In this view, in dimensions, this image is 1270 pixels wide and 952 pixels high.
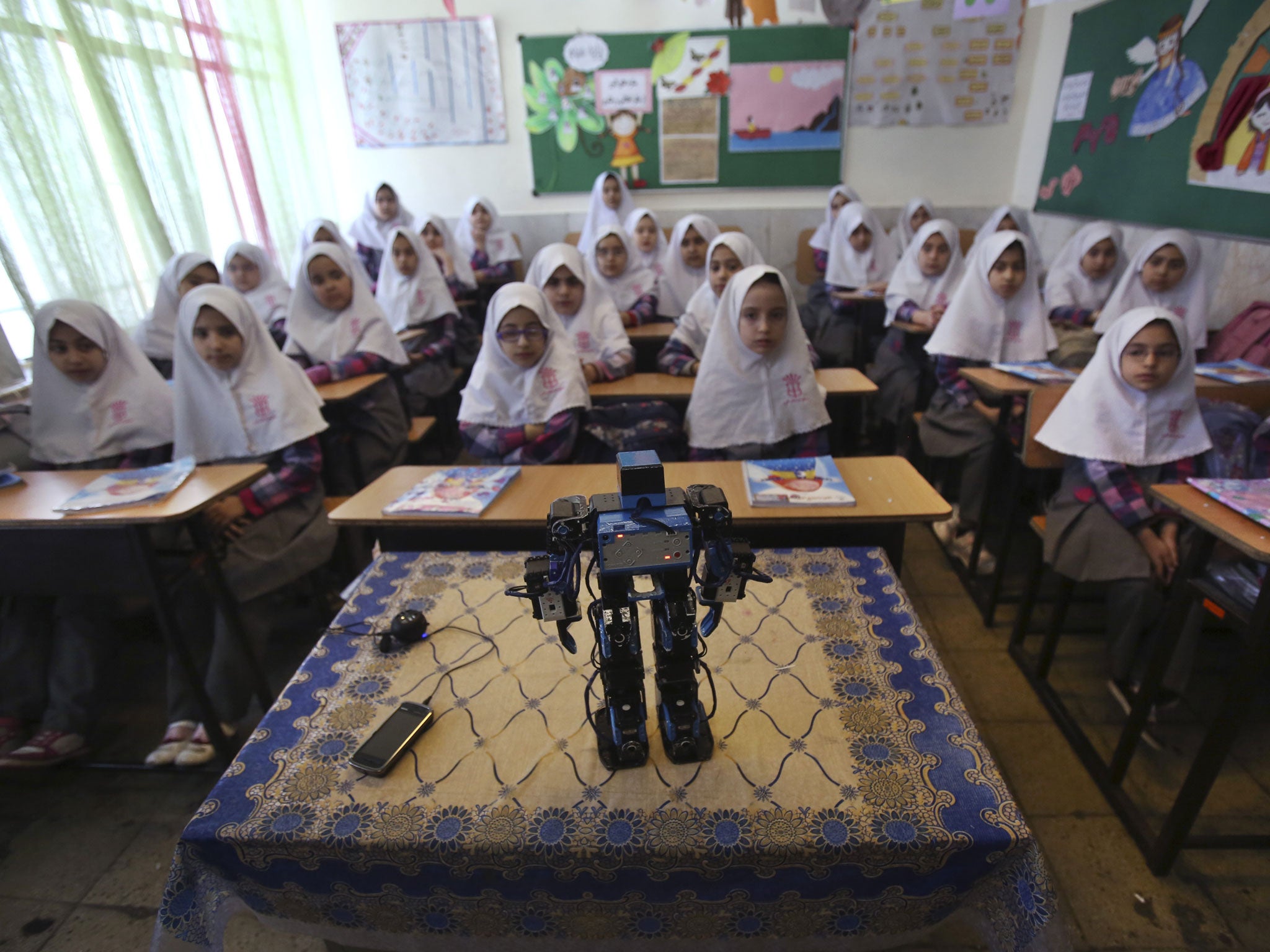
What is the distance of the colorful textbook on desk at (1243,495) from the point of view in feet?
4.29

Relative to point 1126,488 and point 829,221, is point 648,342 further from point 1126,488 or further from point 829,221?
point 829,221

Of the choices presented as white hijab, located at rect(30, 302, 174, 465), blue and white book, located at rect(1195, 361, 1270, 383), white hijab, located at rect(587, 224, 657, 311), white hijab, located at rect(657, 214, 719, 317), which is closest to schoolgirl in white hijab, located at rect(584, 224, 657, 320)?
white hijab, located at rect(587, 224, 657, 311)

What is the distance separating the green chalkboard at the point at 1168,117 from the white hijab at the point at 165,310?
16.6 feet

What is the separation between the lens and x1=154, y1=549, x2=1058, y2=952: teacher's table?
856mm

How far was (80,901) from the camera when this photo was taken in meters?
1.56

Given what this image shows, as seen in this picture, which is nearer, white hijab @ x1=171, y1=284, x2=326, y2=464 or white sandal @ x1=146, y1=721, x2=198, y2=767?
white sandal @ x1=146, y1=721, x2=198, y2=767

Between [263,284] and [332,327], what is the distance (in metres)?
1.19

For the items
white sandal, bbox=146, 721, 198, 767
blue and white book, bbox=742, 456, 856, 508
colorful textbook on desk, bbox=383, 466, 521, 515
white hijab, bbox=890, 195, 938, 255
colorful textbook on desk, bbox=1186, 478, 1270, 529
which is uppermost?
white hijab, bbox=890, 195, 938, 255

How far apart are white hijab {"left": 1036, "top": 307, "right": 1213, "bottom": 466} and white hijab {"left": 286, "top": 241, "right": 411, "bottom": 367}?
279cm

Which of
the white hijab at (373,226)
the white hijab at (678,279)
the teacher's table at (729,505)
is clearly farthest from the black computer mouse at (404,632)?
the white hijab at (373,226)

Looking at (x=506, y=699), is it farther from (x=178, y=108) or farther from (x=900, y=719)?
(x=178, y=108)

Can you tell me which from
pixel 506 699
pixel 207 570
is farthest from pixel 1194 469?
pixel 207 570

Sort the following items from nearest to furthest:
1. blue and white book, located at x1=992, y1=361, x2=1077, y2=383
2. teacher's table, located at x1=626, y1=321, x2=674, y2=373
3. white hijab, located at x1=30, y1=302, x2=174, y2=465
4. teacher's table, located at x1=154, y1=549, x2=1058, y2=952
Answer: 1. teacher's table, located at x1=154, y1=549, x2=1058, y2=952
2. white hijab, located at x1=30, y1=302, x2=174, y2=465
3. blue and white book, located at x1=992, y1=361, x2=1077, y2=383
4. teacher's table, located at x1=626, y1=321, x2=674, y2=373

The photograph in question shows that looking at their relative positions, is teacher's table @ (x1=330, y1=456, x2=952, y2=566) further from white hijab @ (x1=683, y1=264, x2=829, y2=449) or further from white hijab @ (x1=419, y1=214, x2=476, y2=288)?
white hijab @ (x1=419, y1=214, x2=476, y2=288)
